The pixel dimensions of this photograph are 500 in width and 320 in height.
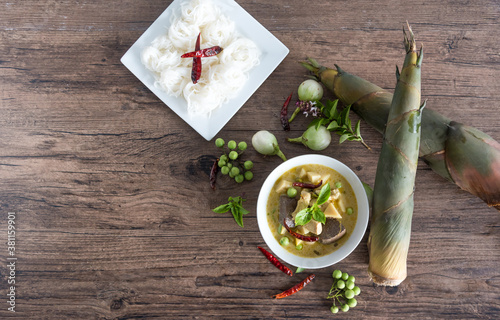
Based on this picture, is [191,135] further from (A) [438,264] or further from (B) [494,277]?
(B) [494,277]

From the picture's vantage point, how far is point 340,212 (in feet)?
5.90

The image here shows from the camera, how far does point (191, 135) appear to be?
2039 millimetres

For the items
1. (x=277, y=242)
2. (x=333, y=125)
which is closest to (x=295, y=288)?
(x=277, y=242)

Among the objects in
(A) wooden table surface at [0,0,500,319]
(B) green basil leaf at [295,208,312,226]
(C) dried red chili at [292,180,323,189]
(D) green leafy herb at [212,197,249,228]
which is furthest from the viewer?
(A) wooden table surface at [0,0,500,319]

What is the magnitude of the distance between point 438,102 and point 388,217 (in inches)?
32.3

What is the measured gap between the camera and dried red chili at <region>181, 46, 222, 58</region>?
6.10ft

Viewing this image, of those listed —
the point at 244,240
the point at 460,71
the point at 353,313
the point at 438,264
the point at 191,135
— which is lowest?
the point at 353,313

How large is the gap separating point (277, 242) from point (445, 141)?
102 centimetres

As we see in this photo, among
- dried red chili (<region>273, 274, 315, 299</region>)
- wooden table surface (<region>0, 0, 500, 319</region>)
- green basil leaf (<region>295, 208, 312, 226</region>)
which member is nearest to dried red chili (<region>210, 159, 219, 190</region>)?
wooden table surface (<region>0, 0, 500, 319</region>)

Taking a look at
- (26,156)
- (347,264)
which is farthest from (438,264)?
(26,156)

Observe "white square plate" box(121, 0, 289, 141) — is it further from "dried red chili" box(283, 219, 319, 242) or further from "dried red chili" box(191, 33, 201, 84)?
"dried red chili" box(283, 219, 319, 242)

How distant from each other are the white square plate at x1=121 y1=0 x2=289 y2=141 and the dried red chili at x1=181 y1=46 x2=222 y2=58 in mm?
218

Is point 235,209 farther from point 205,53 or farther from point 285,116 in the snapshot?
point 205,53

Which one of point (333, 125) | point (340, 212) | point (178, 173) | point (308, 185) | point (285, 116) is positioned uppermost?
point (333, 125)
